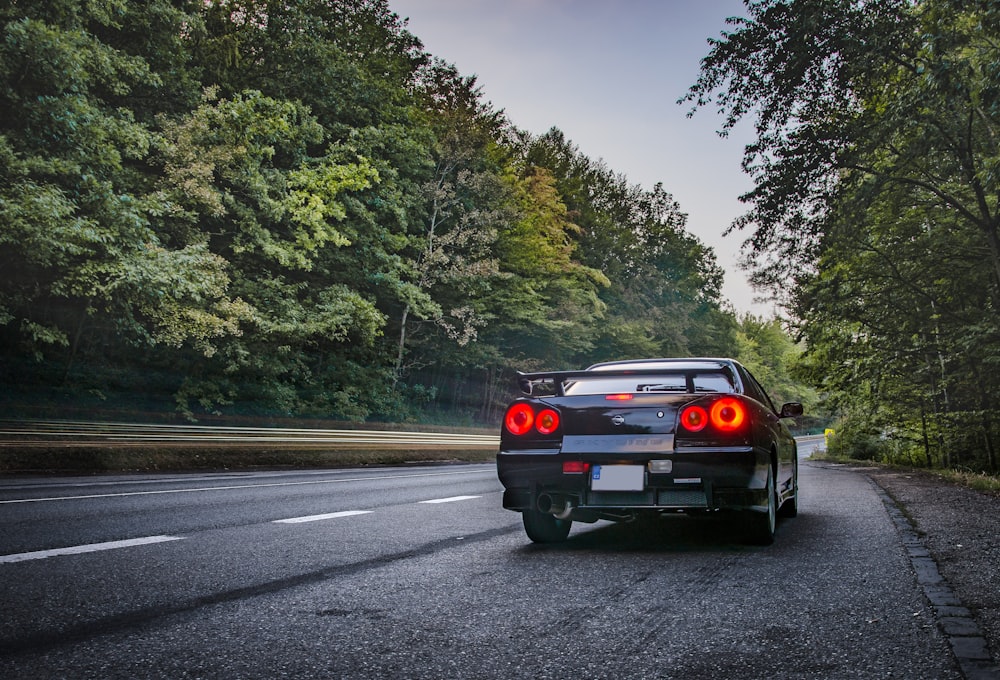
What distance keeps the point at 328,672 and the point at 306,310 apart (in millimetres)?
28401

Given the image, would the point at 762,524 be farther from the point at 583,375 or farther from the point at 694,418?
the point at 583,375

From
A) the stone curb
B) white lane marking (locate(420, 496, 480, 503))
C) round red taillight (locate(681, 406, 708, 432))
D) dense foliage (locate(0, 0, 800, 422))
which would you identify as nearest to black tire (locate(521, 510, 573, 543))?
round red taillight (locate(681, 406, 708, 432))

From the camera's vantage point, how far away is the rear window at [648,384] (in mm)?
6422

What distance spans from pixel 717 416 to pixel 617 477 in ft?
2.66

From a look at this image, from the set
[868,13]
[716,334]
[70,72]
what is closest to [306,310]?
[70,72]

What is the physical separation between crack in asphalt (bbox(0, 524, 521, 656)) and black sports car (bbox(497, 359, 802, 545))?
979 millimetres

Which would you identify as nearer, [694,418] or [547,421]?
[694,418]

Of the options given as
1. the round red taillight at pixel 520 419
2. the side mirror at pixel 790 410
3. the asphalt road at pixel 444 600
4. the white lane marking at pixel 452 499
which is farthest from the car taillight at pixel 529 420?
the white lane marking at pixel 452 499

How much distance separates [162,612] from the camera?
12.4ft

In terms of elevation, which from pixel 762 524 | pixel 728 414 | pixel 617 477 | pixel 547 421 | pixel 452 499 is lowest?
pixel 452 499

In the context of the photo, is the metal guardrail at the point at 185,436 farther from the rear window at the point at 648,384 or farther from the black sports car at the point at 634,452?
the rear window at the point at 648,384

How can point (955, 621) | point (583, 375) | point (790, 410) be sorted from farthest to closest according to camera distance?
point (790, 410) → point (583, 375) → point (955, 621)

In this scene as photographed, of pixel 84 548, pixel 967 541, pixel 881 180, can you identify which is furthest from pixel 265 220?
pixel 967 541

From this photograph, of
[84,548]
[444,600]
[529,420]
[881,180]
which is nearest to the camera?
[444,600]
